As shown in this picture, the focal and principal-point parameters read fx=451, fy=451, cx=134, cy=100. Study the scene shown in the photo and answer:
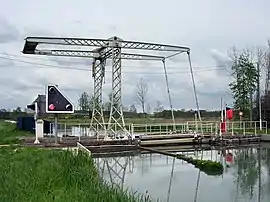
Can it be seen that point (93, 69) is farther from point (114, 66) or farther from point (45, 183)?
point (45, 183)

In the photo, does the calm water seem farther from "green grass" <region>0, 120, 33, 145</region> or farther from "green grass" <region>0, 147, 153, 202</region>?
"green grass" <region>0, 120, 33, 145</region>

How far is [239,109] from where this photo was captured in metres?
44.7

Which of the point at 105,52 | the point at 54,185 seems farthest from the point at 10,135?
the point at 54,185

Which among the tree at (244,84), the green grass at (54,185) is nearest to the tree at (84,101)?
the tree at (244,84)

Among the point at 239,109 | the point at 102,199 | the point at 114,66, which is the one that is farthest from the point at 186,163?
the point at 239,109

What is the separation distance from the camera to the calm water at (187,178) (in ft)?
42.2

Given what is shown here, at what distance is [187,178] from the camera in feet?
52.7

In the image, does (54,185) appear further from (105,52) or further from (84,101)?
(84,101)

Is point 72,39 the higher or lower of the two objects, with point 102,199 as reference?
higher

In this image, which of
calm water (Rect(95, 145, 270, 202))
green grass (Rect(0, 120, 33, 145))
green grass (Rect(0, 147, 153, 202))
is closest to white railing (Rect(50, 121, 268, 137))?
green grass (Rect(0, 120, 33, 145))

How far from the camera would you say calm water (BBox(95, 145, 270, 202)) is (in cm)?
1285

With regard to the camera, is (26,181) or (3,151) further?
(3,151)

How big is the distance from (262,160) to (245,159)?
0.92 meters

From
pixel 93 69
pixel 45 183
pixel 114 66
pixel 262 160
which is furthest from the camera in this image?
pixel 93 69
